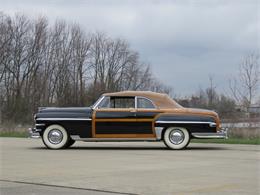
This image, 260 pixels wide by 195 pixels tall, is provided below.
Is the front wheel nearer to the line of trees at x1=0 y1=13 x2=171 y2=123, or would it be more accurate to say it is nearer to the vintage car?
the vintage car

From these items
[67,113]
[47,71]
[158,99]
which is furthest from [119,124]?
[47,71]

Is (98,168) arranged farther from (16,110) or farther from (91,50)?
(91,50)

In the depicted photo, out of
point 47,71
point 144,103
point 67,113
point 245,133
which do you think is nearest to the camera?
point 144,103

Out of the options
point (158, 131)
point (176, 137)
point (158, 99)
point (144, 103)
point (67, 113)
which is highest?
point (158, 99)

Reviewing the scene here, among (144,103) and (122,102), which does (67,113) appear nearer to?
(122,102)

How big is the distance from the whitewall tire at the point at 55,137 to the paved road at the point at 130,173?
217 centimetres

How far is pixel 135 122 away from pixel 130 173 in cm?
661

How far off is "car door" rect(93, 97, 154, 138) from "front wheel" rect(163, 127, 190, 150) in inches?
20.7

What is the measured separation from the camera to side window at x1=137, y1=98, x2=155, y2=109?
17.8m

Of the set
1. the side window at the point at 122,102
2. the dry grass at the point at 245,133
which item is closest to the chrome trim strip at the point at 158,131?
the side window at the point at 122,102

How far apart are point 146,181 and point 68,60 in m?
57.1

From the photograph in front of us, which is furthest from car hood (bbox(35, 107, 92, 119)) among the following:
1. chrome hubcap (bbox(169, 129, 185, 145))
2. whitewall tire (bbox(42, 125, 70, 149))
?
chrome hubcap (bbox(169, 129, 185, 145))

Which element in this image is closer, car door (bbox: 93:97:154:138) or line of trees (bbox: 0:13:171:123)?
car door (bbox: 93:97:154:138)

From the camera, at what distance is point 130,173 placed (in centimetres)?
1099
